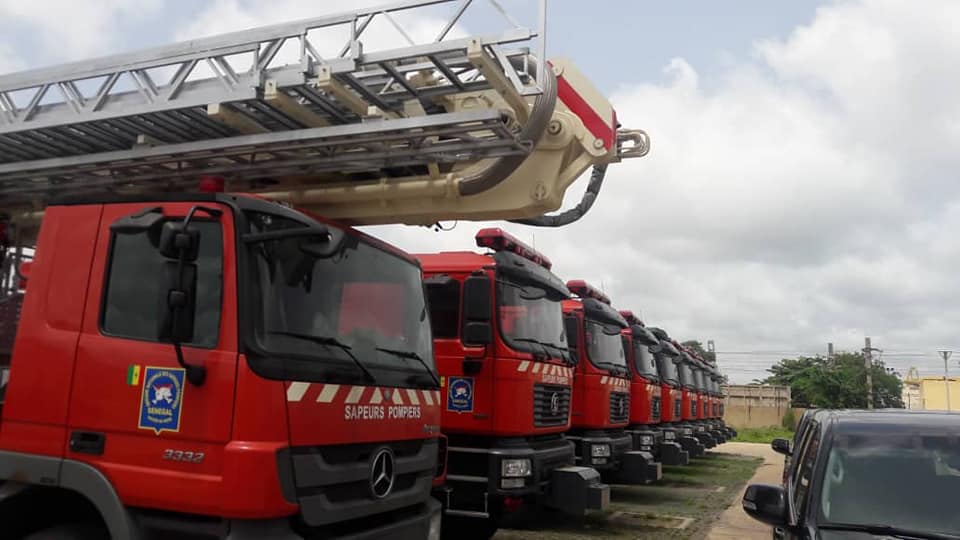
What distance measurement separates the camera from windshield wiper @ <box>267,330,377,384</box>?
3.72 m

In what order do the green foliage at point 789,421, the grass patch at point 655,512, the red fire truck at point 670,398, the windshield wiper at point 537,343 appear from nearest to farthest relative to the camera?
the windshield wiper at point 537,343 → the grass patch at point 655,512 → the red fire truck at point 670,398 → the green foliage at point 789,421

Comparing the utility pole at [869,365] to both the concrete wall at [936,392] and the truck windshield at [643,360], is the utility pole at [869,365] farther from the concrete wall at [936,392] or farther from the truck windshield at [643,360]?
the truck windshield at [643,360]

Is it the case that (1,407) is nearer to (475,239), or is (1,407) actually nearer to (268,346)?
(268,346)

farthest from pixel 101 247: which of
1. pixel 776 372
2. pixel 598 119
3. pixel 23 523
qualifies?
pixel 776 372

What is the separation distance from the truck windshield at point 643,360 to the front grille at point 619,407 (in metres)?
1.24

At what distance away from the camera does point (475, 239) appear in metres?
6.81

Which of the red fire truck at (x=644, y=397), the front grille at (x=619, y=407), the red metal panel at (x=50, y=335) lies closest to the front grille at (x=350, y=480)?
the red metal panel at (x=50, y=335)

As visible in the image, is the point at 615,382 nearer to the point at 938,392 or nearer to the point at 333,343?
the point at 333,343

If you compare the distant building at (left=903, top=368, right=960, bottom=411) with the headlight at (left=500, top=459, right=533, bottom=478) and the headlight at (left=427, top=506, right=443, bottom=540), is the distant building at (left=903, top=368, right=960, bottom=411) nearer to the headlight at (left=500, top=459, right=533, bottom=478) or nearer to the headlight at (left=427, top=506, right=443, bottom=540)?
the headlight at (left=500, top=459, right=533, bottom=478)

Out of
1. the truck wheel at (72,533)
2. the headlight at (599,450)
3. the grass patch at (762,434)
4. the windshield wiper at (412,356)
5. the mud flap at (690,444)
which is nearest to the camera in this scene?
the truck wheel at (72,533)

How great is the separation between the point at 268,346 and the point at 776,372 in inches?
2502

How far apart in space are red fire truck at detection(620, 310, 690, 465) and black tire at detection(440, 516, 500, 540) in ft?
14.0

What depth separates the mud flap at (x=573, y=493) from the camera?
687 centimetres

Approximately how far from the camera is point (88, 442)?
362 centimetres
